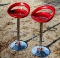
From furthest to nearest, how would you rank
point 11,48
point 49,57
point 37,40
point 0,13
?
1. point 0,13
2. point 37,40
3. point 11,48
4. point 49,57

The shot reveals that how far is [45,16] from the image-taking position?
427 cm

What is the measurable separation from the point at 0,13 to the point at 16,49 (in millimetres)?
2323

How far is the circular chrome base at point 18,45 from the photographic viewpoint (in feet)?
15.4

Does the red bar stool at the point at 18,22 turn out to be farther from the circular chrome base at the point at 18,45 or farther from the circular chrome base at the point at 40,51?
the circular chrome base at the point at 40,51

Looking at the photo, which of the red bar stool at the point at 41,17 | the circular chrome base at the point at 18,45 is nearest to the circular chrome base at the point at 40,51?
the red bar stool at the point at 41,17

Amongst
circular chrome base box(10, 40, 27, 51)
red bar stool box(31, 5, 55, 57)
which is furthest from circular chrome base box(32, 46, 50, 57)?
circular chrome base box(10, 40, 27, 51)

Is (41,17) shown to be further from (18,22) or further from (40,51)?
(40,51)

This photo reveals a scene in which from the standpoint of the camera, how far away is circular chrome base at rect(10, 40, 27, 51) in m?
4.69

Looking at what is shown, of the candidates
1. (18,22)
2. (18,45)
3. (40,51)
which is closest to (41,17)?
(18,22)

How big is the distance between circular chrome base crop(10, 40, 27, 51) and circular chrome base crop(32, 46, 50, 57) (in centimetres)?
30

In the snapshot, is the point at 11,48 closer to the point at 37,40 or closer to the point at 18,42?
the point at 18,42

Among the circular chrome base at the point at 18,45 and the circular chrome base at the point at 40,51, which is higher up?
the circular chrome base at the point at 18,45

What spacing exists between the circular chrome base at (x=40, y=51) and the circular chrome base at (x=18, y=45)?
0.30 meters

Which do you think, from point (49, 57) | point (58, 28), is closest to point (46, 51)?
point (49, 57)
